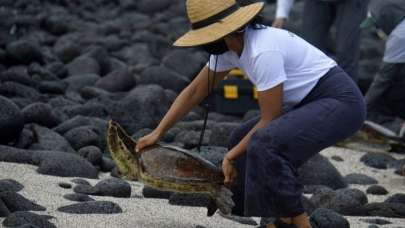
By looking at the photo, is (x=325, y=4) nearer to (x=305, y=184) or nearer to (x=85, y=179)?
(x=305, y=184)

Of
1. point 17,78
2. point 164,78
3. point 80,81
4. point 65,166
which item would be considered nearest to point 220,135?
point 65,166

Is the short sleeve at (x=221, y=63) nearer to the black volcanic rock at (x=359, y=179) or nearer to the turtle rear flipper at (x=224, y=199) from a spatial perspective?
A: the turtle rear flipper at (x=224, y=199)

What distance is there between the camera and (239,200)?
16.2ft

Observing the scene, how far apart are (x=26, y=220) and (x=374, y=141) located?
165 inches

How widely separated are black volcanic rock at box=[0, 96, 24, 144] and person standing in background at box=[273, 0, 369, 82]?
2.42 m

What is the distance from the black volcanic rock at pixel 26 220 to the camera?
15.3 feet

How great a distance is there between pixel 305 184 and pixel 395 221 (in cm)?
105

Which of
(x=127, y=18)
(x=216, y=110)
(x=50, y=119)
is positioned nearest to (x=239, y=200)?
(x=50, y=119)

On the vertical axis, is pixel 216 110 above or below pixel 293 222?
below

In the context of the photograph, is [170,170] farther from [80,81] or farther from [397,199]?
[80,81]

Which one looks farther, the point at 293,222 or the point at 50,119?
the point at 50,119

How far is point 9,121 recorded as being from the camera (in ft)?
22.5

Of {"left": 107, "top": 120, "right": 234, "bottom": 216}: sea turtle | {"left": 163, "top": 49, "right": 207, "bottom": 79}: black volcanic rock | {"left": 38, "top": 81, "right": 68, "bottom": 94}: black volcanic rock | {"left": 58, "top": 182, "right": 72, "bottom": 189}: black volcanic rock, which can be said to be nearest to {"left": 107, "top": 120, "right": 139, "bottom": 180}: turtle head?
{"left": 107, "top": 120, "right": 234, "bottom": 216}: sea turtle

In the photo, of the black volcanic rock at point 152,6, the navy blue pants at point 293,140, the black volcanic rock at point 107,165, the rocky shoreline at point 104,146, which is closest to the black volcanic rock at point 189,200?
the rocky shoreline at point 104,146
